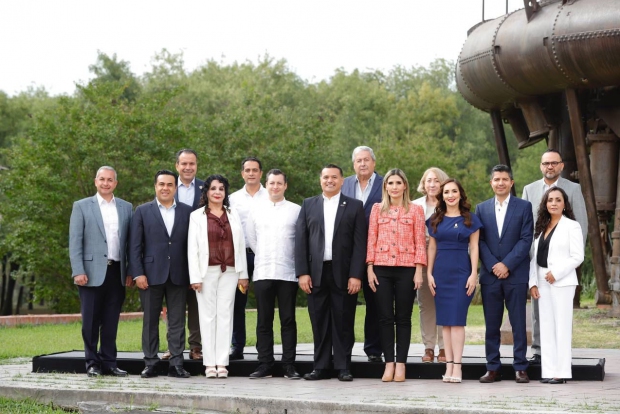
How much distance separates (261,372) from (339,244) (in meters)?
1.51

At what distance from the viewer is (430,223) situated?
9.59 m

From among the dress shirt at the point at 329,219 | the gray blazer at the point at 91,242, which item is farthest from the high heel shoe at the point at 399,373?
the gray blazer at the point at 91,242

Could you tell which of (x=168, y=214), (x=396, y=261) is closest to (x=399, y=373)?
(x=396, y=261)

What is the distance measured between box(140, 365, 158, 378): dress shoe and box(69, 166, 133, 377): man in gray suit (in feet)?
0.98

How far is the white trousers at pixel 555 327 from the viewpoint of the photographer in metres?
9.27

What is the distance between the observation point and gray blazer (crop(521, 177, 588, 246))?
986cm

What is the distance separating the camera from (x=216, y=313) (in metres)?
9.88

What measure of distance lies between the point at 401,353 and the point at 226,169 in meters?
22.5

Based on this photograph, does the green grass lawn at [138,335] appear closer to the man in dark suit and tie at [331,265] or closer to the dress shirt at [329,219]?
the man in dark suit and tie at [331,265]

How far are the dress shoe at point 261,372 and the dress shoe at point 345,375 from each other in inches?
30.3

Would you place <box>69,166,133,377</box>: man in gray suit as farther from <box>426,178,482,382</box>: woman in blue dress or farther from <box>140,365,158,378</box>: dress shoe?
<box>426,178,482,382</box>: woman in blue dress

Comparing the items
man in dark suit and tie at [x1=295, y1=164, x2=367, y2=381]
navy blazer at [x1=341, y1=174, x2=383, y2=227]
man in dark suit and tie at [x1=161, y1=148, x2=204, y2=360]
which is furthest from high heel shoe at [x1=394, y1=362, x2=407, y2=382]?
man in dark suit and tie at [x1=161, y1=148, x2=204, y2=360]

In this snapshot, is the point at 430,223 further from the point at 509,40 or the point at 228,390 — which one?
the point at 509,40

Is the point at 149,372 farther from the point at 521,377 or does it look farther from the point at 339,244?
the point at 521,377
